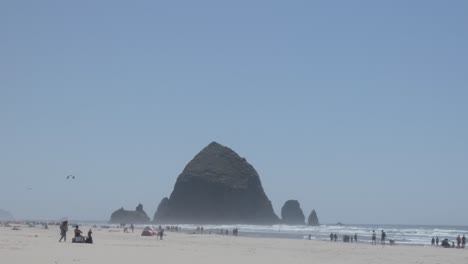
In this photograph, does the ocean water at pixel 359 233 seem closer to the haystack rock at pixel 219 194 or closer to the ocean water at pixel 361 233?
the ocean water at pixel 361 233

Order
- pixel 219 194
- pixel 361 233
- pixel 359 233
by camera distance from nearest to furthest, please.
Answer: pixel 359 233 < pixel 361 233 < pixel 219 194

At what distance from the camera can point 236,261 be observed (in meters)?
25.0

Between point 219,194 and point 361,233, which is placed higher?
point 219,194

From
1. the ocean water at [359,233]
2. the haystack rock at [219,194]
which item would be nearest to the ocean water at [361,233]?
the ocean water at [359,233]

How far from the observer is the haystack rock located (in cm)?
18725

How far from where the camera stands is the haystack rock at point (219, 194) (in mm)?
187250

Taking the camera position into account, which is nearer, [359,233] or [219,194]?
[359,233]

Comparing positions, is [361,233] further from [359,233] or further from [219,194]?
[219,194]

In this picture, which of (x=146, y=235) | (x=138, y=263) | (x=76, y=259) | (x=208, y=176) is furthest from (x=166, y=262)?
(x=208, y=176)

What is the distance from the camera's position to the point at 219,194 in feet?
623

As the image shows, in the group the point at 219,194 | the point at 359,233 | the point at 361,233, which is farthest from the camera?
the point at 219,194

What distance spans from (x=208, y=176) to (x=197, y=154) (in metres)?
11.5

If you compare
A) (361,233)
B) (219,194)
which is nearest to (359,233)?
(361,233)

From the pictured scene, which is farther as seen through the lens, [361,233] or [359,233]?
[361,233]
